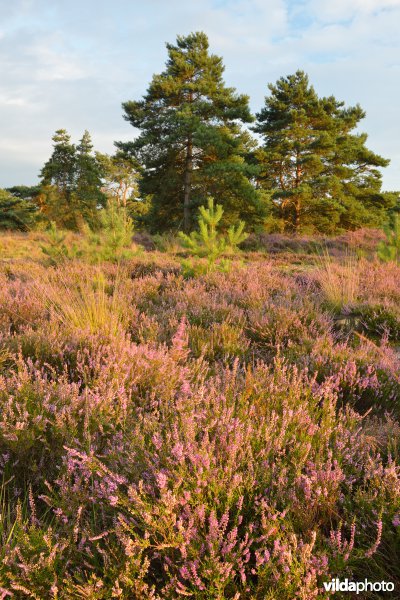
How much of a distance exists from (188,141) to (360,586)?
21.4m

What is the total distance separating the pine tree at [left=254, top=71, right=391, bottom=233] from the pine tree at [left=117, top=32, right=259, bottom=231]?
11.9ft

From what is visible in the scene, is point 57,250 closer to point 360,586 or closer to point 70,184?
point 360,586

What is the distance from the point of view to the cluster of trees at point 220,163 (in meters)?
19.8

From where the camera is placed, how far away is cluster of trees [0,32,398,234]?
65.0 ft

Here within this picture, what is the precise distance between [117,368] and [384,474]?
1.66m

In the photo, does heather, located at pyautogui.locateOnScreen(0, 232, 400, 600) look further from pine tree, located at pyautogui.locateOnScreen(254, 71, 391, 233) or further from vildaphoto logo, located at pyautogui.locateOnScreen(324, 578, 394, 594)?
pine tree, located at pyautogui.locateOnScreen(254, 71, 391, 233)

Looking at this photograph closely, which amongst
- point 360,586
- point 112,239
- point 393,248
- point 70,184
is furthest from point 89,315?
point 70,184

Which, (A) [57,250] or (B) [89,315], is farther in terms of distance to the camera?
(A) [57,250]

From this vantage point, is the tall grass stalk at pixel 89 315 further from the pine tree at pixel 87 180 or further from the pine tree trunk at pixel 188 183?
the pine tree at pixel 87 180

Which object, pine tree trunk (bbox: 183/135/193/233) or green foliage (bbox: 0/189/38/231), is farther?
green foliage (bbox: 0/189/38/231)

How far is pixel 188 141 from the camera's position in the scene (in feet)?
67.1

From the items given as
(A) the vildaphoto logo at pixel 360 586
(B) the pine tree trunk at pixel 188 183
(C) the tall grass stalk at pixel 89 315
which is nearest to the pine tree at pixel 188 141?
(B) the pine tree trunk at pixel 188 183

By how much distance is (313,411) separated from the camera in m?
2.31

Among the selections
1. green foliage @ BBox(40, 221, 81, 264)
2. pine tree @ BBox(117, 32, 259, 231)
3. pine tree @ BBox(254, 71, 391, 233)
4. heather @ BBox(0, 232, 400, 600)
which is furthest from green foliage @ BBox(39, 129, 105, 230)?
heather @ BBox(0, 232, 400, 600)
